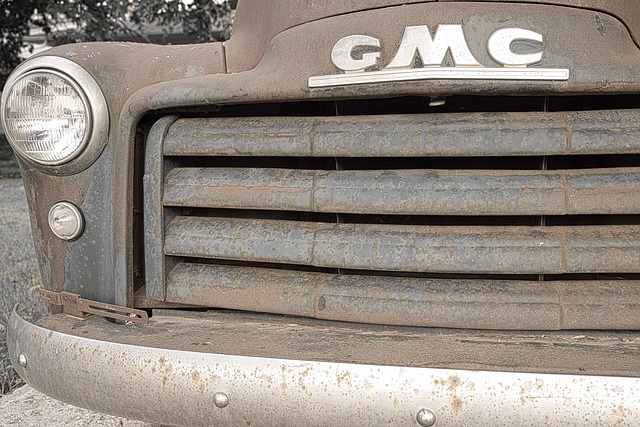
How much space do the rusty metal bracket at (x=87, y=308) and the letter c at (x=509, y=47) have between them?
1.23 meters

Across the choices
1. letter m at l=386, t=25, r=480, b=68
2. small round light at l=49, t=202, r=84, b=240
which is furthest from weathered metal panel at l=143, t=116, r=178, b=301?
letter m at l=386, t=25, r=480, b=68

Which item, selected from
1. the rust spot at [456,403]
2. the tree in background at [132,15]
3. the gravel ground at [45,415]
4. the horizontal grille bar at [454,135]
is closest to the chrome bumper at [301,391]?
the rust spot at [456,403]

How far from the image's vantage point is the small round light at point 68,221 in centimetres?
178

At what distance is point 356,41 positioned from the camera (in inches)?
57.1

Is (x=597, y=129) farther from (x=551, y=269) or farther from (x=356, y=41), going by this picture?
(x=356, y=41)

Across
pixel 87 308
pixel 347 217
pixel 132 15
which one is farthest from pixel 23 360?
pixel 132 15

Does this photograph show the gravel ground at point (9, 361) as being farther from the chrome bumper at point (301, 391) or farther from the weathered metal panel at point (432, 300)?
the weathered metal panel at point (432, 300)

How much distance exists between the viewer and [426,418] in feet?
4.06

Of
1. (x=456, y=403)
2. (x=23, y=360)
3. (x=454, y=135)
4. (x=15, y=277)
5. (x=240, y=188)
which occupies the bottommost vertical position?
(x=15, y=277)

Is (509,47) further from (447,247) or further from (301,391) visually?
(301,391)

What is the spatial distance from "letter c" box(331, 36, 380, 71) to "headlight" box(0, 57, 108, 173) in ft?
2.46

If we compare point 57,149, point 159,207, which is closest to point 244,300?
point 159,207

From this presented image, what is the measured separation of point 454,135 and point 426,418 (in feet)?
2.26

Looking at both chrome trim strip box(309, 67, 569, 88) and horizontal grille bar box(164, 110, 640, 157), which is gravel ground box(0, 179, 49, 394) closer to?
horizontal grille bar box(164, 110, 640, 157)
